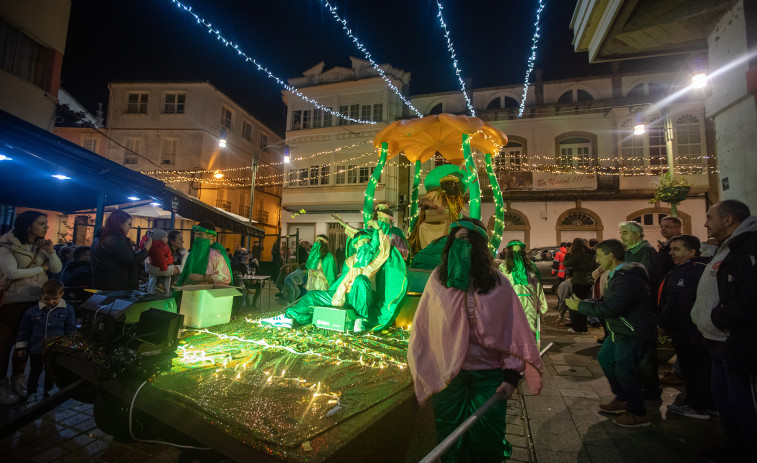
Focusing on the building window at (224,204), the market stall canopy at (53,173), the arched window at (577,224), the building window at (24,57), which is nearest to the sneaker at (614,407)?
the market stall canopy at (53,173)

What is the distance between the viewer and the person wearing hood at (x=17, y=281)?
3768mm

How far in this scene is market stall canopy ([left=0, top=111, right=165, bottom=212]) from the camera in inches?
220

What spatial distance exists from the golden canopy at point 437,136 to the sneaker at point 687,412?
4.53 m

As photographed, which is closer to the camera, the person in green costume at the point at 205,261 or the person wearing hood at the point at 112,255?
the person wearing hood at the point at 112,255

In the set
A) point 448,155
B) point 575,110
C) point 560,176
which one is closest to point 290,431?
point 448,155

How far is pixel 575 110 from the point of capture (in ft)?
60.7

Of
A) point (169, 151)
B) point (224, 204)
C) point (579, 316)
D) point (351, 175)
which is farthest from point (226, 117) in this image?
point (579, 316)

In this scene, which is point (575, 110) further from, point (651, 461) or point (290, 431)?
point (290, 431)

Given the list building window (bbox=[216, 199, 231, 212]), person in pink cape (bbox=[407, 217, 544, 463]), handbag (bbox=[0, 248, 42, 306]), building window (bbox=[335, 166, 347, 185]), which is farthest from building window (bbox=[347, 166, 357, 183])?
person in pink cape (bbox=[407, 217, 544, 463])

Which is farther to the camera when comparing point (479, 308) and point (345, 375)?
point (345, 375)

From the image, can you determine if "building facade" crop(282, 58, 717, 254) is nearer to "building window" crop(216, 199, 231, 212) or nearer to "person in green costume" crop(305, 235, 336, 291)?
"person in green costume" crop(305, 235, 336, 291)

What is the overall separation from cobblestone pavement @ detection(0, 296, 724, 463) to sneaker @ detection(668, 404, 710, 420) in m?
0.07

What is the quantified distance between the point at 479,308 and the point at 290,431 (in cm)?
137

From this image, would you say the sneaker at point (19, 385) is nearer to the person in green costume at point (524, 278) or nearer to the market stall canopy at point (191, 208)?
the market stall canopy at point (191, 208)
